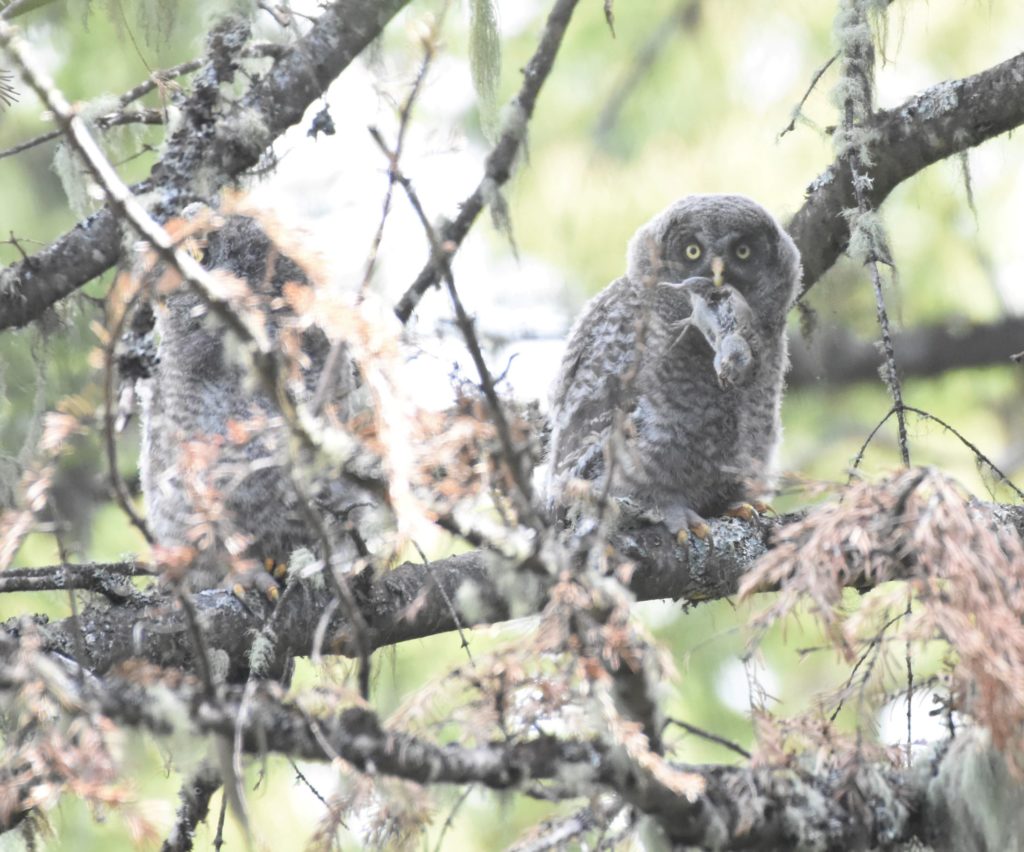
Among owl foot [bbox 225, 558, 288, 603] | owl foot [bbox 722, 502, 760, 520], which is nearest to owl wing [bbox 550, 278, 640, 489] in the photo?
owl foot [bbox 722, 502, 760, 520]

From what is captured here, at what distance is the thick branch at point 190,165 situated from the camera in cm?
479

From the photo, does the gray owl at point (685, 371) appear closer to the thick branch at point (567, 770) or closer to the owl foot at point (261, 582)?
the owl foot at point (261, 582)

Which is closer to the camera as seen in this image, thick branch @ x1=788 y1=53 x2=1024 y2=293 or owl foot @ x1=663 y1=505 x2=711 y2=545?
owl foot @ x1=663 y1=505 x2=711 y2=545

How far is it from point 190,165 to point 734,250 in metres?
2.18

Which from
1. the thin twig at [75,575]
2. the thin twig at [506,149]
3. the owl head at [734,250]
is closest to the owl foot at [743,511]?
the owl head at [734,250]

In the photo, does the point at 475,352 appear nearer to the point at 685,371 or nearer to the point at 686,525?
the point at 686,525

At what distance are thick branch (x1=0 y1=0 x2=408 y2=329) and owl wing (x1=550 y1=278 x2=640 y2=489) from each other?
1417 millimetres

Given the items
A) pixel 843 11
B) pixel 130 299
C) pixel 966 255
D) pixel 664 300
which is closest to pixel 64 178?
pixel 664 300

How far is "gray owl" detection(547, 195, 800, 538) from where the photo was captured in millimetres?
4980

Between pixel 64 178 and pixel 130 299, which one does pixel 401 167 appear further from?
pixel 64 178

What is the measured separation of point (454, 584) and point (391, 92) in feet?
6.79

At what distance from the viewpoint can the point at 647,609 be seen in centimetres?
759

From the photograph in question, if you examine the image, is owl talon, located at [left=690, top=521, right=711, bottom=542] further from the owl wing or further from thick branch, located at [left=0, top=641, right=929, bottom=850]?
thick branch, located at [left=0, top=641, right=929, bottom=850]

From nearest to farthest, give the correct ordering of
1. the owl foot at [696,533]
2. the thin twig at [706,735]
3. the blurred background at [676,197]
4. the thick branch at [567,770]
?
the thick branch at [567,770] < the thin twig at [706,735] < the owl foot at [696,533] < the blurred background at [676,197]
